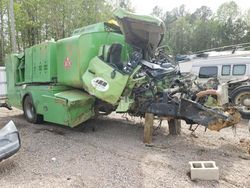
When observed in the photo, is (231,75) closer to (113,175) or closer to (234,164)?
(234,164)

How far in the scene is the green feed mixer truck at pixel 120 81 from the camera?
20.1 ft

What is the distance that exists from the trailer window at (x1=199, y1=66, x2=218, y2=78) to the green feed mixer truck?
4.07 meters

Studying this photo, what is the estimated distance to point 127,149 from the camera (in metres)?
6.05

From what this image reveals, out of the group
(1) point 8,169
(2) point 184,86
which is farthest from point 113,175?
(2) point 184,86

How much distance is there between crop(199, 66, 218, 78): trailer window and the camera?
11266 mm

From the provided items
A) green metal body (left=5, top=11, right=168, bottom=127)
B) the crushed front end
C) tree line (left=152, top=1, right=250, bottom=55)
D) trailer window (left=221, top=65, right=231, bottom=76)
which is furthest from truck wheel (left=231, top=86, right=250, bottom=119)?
tree line (left=152, top=1, right=250, bottom=55)

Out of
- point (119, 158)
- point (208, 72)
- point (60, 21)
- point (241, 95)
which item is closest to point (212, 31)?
point (60, 21)

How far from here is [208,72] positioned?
11445mm

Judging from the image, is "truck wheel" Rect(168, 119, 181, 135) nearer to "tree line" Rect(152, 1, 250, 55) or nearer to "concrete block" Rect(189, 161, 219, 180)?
"concrete block" Rect(189, 161, 219, 180)

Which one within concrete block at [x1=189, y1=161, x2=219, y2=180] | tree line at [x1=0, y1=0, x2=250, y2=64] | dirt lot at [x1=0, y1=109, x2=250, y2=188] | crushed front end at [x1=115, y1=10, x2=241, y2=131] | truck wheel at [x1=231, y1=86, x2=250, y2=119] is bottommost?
dirt lot at [x1=0, y1=109, x2=250, y2=188]

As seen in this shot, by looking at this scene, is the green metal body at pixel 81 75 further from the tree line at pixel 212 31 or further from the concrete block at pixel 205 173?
the tree line at pixel 212 31

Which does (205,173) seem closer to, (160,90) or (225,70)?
(160,90)

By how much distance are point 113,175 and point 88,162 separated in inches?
29.3

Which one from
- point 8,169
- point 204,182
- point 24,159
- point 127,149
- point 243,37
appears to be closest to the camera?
point 204,182
